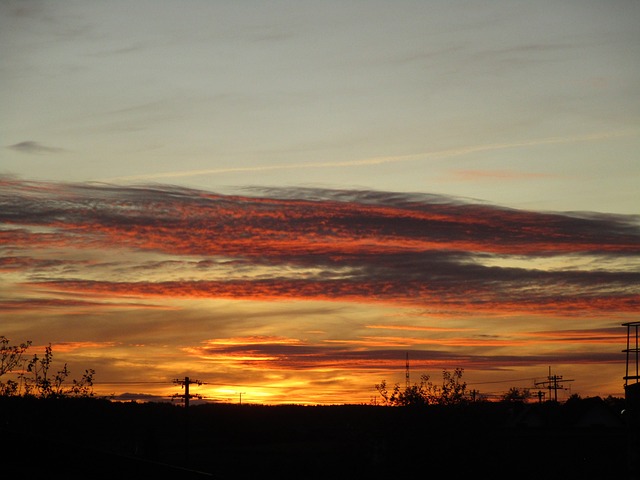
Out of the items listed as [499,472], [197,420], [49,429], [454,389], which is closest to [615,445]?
[454,389]

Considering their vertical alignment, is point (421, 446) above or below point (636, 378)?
below

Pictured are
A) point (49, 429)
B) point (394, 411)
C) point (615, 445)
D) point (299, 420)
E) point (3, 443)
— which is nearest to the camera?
point (3, 443)

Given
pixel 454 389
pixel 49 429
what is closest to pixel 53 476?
pixel 49 429

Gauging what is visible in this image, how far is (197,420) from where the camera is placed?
165375 millimetres

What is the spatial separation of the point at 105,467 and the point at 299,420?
547 feet

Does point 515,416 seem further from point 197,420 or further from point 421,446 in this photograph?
point 197,420

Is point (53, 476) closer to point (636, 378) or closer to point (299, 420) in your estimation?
point (636, 378)

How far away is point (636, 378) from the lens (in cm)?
3856

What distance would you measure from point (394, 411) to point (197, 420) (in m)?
120

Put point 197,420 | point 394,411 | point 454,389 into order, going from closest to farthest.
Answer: point 394,411 < point 454,389 < point 197,420

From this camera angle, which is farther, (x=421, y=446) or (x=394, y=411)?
(x=394, y=411)

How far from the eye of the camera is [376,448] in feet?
166

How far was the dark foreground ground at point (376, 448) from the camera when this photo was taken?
14.8 metres

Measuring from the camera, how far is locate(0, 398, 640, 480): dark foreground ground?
14.8m
